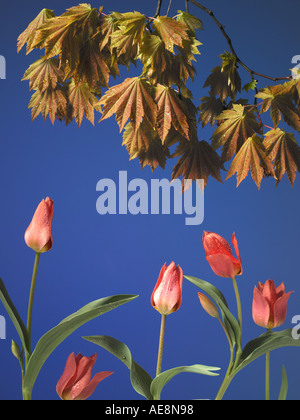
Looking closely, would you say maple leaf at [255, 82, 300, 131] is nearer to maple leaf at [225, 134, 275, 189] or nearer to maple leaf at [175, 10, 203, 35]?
maple leaf at [225, 134, 275, 189]

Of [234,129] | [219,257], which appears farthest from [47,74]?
[219,257]

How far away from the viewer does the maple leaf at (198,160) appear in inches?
32.2

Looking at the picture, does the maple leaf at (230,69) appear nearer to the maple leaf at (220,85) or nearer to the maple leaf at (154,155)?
the maple leaf at (220,85)

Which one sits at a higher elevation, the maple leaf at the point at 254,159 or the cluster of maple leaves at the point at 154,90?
the cluster of maple leaves at the point at 154,90

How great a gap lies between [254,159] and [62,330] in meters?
0.35

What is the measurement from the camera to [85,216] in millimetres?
1306

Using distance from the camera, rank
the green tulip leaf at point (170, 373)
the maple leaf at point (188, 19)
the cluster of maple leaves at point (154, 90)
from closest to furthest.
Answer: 1. the green tulip leaf at point (170, 373)
2. the cluster of maple leaves at point (154, 90)
3. the maple leaf at point (188, 19)

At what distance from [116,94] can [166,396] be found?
0.86 metres

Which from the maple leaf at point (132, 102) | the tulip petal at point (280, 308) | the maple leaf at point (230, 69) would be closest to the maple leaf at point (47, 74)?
the maple leaf at point (132, 102)

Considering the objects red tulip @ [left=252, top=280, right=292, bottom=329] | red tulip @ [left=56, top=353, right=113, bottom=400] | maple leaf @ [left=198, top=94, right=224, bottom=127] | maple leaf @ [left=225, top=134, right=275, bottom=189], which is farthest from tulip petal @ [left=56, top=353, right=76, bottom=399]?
maple leaf @ [left=198, top=94, right=224, bottom=127]

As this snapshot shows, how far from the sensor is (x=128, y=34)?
2.25ft

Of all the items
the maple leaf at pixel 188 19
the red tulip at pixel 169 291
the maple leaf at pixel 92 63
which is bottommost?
the red tulip at pixel 169 291

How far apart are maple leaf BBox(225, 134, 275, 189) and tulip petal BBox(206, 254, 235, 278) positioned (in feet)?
0.51

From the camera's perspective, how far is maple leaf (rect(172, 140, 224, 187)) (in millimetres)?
817
